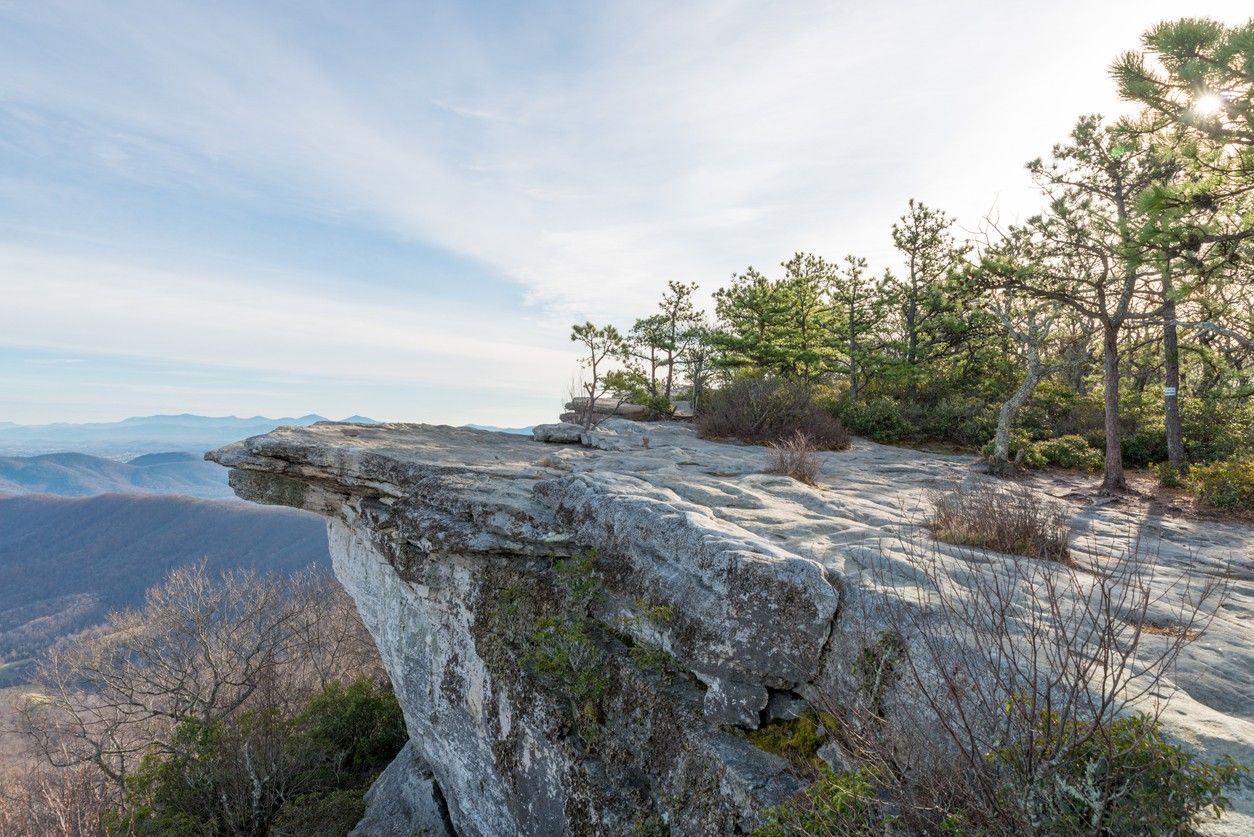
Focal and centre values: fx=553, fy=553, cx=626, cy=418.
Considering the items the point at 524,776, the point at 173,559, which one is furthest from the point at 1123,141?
the point at 173,559

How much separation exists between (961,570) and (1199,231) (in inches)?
195

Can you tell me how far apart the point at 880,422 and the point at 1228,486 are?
7.14m

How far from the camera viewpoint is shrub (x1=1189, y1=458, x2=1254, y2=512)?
823 centimetres

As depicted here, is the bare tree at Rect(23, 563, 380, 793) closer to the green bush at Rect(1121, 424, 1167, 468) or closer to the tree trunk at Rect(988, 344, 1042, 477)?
the tree trunk at Rect(988, 344, 1042, 477)

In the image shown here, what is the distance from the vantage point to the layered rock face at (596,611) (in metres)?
3.83

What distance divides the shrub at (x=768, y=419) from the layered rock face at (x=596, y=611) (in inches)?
137

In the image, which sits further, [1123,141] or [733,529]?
[1123,141]

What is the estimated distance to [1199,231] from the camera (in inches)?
229

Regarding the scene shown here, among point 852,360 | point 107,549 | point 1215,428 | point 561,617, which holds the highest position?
point 852,360

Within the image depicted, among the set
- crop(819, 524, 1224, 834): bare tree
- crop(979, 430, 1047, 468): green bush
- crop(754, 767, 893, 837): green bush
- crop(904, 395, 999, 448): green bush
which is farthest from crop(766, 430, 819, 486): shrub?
crop(904, 395, 999, 448): green bush

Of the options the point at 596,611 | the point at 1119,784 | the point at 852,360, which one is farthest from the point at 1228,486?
the point at 852,360

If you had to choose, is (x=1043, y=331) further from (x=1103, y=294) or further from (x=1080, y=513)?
(x=1080, y=513)

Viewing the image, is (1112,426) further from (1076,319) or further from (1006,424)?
(1076,319)

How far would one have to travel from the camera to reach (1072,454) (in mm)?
12000
